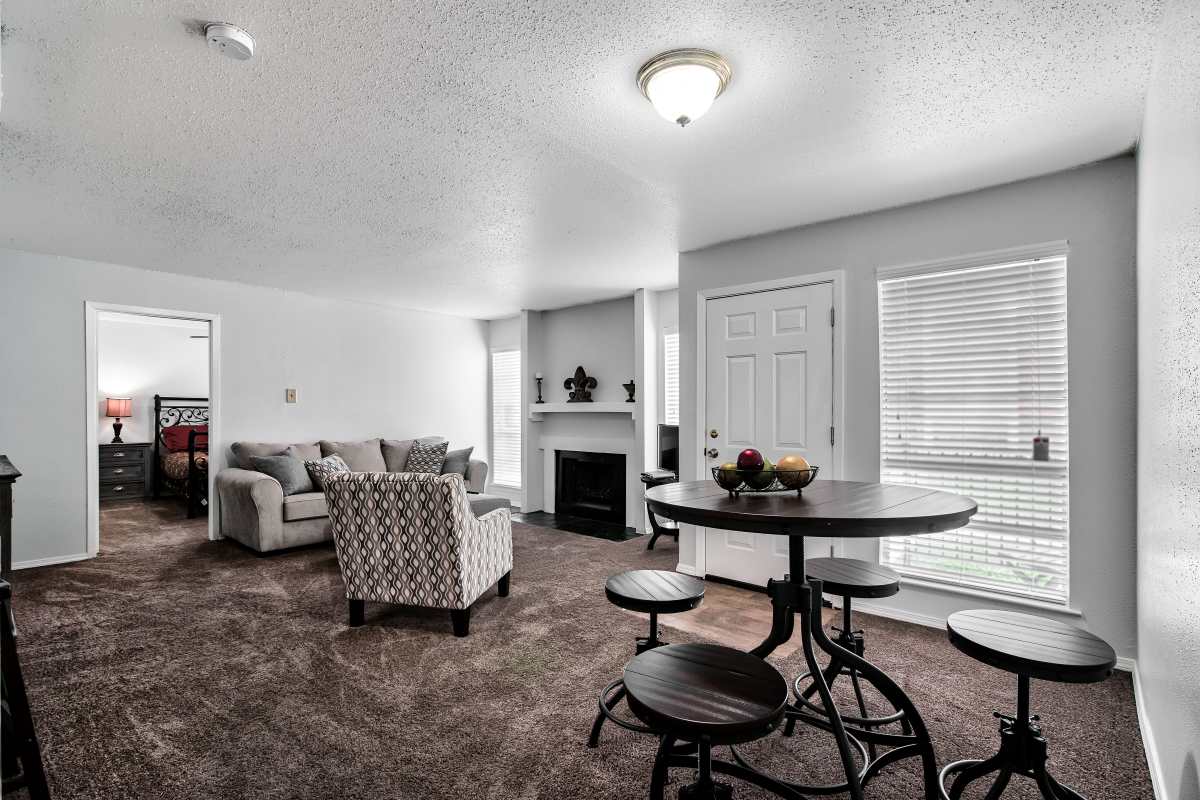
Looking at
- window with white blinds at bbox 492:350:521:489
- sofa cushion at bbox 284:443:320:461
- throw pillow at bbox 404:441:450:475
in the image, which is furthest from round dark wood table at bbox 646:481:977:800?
window with white blinds at bbox 492:350:521:489

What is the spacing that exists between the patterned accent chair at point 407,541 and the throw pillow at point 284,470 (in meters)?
2.16

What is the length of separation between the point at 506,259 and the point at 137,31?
2792mm

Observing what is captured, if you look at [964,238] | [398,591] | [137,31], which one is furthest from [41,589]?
[964,238]

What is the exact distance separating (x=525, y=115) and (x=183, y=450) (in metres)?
7.22

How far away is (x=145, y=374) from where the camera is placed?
7.74m

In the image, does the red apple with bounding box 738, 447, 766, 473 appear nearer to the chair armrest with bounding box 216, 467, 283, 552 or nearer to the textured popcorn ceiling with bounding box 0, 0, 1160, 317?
the textured popcorn ceiling with bounding box 0, 0, 1160, 317

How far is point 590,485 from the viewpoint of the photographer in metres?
6.40

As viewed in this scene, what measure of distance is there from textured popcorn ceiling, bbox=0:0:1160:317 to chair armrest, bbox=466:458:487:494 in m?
2.74

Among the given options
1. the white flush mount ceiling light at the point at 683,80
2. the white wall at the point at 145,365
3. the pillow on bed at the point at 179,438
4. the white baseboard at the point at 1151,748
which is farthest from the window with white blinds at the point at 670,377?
the white wall at the point at 145,365

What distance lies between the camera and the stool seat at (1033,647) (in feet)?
4.57

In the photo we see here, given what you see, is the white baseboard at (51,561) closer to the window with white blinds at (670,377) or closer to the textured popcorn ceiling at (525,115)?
the textured popcorn ceiling at (525,115)

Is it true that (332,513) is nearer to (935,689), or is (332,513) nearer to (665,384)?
(935,689)

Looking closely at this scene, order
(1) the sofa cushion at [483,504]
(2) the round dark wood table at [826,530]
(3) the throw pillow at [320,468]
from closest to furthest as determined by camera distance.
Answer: (2) the round dark wood table at [826,530] < (1) the sofa cushion at [483,504] < (3) the throw pillow at [320,468]

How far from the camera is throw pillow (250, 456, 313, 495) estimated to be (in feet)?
16.1
